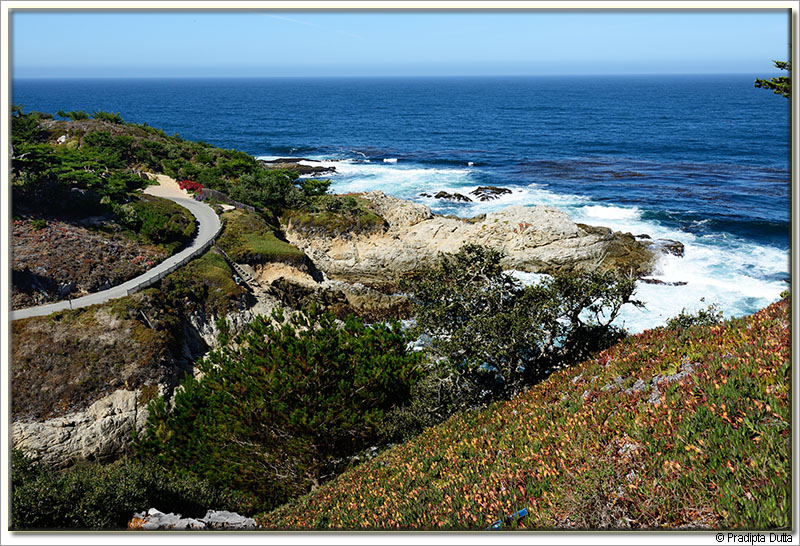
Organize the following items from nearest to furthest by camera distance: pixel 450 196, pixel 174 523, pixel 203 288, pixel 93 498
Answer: pixel 174 523, pixel 93 498, pixel 203 288, pixel 450 196

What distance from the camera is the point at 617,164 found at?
290ft

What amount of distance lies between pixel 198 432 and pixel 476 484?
43.6 ft

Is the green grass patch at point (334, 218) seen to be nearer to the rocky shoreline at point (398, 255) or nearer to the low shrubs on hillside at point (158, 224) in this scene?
the rocky shoreline at point (398, 255)

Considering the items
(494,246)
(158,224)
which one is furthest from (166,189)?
(494,246)

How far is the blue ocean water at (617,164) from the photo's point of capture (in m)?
44.7

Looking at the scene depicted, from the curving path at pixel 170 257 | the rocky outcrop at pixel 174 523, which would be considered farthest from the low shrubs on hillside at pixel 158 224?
the rocky outcrop at pixel 174 523

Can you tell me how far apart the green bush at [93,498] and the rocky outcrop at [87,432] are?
27.3 feet

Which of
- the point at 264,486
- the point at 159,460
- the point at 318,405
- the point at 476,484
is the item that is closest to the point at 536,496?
the point at 476,484

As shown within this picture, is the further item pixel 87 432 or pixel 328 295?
pixel 328 295

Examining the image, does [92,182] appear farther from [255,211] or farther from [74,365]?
[74,365]

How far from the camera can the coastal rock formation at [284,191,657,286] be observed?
45.0m

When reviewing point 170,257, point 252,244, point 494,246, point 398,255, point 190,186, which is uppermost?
point 190,186

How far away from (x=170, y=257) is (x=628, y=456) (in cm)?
3607

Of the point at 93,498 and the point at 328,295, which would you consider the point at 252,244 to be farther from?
the point at 93,498
